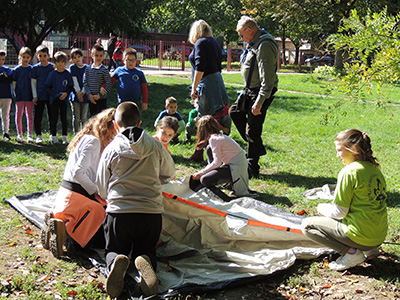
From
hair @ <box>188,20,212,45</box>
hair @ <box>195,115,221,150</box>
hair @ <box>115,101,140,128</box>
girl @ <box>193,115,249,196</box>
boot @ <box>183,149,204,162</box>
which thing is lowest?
boot @ <box>183,149,204,162</box>

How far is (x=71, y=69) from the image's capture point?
9.14 m

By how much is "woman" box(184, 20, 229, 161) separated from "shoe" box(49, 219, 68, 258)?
3.62 m

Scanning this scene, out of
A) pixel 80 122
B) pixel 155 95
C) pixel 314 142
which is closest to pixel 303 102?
pixel 155 95

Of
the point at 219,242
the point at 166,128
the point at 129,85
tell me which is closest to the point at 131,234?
the point at 219,242

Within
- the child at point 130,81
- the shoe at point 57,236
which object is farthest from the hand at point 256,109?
the shoe at point 57,236

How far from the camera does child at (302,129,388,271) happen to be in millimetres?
4211

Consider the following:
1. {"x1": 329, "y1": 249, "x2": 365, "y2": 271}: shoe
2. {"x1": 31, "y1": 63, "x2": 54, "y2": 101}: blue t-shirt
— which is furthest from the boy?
{"x1": 31, "y1": 63, "x2": 54, "y2": 101}: blue t-shirt

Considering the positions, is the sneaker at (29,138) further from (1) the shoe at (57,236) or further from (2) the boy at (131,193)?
(2) the boy at (131,193)

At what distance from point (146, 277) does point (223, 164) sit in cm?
280

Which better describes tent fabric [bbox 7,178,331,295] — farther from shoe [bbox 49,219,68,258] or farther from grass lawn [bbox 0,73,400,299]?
grass lawn [bbox 0,73,400,299]

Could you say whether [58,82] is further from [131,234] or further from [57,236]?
[131,234]

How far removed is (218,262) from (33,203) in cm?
262

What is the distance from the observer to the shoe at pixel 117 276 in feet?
12.3

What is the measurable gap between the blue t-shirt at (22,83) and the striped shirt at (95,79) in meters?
1.09
